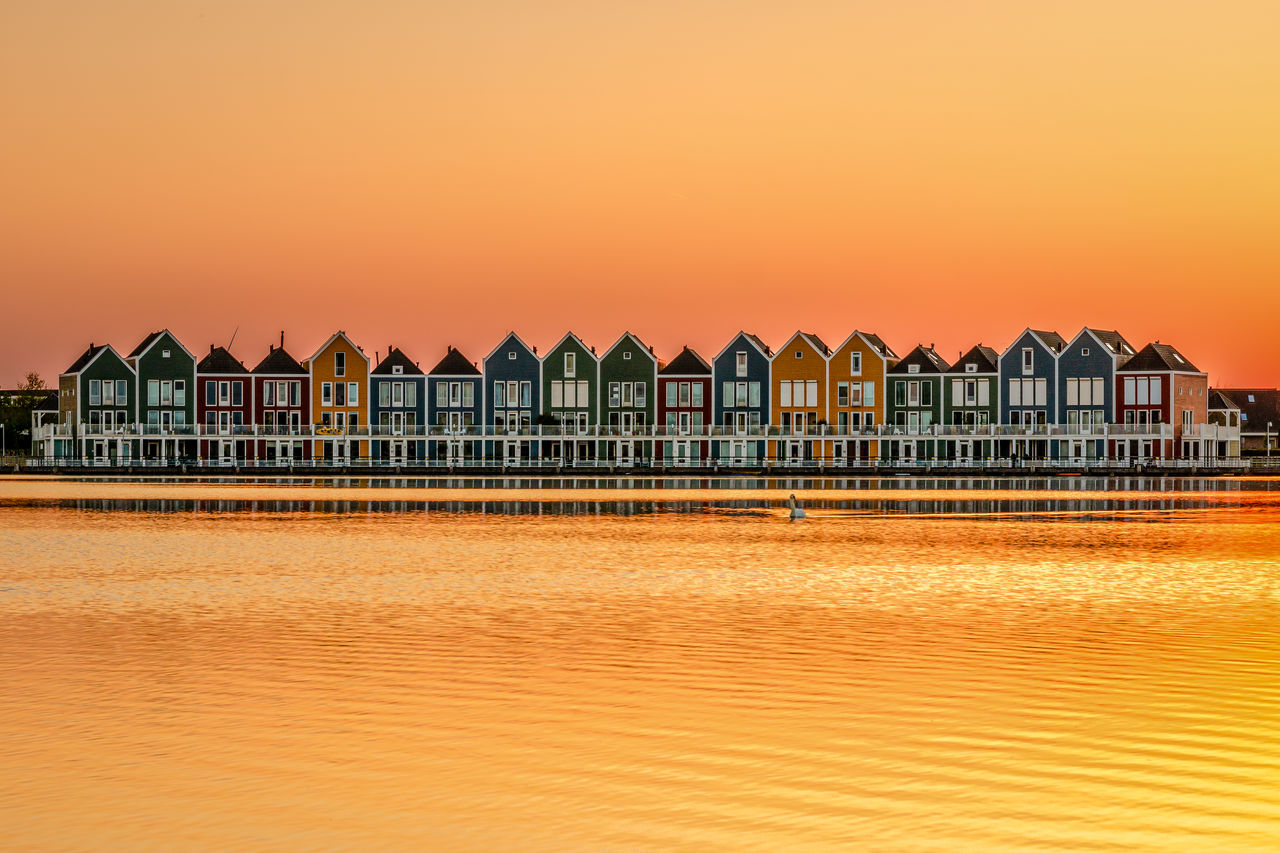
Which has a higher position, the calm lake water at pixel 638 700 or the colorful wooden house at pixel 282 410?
the colorful wooden house at pixel 282 410

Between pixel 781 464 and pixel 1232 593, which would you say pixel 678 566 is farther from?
pixel 781 464

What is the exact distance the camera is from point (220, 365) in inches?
4124

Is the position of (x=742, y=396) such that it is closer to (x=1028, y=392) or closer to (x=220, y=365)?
(x=1028, y=392)

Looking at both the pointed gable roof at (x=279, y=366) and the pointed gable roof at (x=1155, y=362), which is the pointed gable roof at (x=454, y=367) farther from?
the pointed gable roof at (x=1155, y=362)

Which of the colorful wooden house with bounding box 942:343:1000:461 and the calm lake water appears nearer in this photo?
the calm lake water

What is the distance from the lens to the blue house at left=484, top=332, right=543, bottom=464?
102 metres

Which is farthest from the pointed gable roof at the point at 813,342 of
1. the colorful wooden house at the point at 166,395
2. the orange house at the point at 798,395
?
the colorful wooden house at the point at 166,395

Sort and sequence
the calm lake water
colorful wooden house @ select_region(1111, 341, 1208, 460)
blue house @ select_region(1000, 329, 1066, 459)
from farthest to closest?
blue house @ select_region(1000, 329, 1066, 459), colorful wooden house @ select_region(1111, 341, 1208, 460), the calm lake water

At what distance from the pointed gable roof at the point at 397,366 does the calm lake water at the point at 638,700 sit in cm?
7409

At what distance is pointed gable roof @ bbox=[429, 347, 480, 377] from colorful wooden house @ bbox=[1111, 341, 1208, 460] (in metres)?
43.0

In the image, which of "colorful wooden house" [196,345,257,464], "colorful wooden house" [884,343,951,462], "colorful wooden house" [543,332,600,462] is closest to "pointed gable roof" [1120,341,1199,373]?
"colorful wooden house" [884,343,951,462]

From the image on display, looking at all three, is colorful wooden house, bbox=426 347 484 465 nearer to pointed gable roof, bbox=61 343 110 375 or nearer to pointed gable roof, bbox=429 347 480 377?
pointed gable roof, bbox=429 347 480 377

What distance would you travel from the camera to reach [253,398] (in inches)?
4085

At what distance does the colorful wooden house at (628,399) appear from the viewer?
10088 cm
